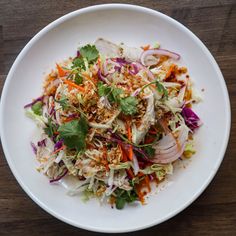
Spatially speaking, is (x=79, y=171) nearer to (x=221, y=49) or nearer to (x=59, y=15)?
(x=59, y=15)

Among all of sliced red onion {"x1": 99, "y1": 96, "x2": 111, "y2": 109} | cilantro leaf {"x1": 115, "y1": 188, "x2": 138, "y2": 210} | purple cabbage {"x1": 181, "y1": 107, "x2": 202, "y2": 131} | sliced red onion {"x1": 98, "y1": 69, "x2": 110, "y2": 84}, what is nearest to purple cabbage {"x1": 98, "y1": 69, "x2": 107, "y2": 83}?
sliced red onion {"x1": 98, "y1": 69, "x2": 110, "y2": 84}

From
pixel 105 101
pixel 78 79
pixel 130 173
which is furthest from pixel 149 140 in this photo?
pixel 78 79

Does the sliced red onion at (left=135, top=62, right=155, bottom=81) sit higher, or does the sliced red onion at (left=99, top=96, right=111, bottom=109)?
the sliced red onion at (left=135, top=62, right=155, bottom=81)

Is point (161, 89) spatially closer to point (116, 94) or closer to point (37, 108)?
point (116, 94)

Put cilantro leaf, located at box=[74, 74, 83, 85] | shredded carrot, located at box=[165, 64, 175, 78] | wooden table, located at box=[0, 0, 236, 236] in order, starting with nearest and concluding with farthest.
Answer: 1. cilantro leaf, located at box=[74, 74, 83, 85]
2. shredded carrot, located at box=[165, 64, 175, 78]
3. wooden table, located at box=[0, 0, 236, 236]

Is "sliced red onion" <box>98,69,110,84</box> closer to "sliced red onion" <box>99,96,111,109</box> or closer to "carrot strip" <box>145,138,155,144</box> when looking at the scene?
"sliced red onion" <box>99,96,111,109</box>

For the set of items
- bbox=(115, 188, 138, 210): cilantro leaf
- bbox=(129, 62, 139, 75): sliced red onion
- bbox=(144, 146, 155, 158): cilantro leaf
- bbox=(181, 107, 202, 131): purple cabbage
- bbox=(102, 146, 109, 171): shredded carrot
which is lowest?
bbox=(115, 188, 138, 210): cilantro leaf
